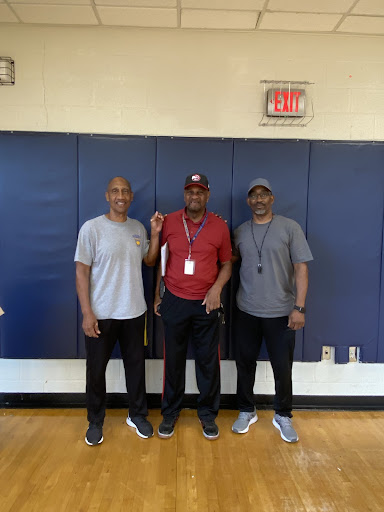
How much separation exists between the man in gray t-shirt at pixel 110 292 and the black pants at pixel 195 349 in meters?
0.20

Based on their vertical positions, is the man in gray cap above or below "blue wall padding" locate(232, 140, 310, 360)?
below

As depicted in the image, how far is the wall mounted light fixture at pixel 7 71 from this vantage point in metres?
2.72

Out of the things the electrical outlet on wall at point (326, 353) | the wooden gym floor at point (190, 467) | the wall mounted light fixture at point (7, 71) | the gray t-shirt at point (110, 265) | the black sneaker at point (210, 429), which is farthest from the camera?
the electrical outlet on wall at point (326, 353)

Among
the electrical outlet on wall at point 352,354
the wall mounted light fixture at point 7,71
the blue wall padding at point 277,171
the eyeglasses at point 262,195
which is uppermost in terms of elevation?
the wall mounted light fixture at point 7,71

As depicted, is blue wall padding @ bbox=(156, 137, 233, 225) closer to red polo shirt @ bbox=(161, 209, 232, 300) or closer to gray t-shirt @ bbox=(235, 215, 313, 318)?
red polo shirt @ bbox=(161, 209, 232, 300)

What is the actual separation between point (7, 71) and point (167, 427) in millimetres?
2999

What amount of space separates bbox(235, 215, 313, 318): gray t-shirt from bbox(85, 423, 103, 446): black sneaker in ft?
4.45

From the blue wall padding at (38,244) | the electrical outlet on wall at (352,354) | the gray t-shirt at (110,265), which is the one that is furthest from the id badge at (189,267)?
the electrical outlet on wall at (352,354)

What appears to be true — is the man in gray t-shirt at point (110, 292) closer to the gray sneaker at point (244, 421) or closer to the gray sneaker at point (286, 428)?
the gray sneaker at point (244, 421)

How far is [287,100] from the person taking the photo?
275 cm

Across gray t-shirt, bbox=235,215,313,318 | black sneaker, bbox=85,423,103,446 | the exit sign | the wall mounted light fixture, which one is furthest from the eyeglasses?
the wall mounted light fixture

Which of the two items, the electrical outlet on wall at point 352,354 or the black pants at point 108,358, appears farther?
the electrical outlet on wall at point 352,354

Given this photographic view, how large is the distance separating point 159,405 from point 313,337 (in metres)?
1.42

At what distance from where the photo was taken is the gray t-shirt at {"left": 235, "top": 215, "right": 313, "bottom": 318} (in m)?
2.48
